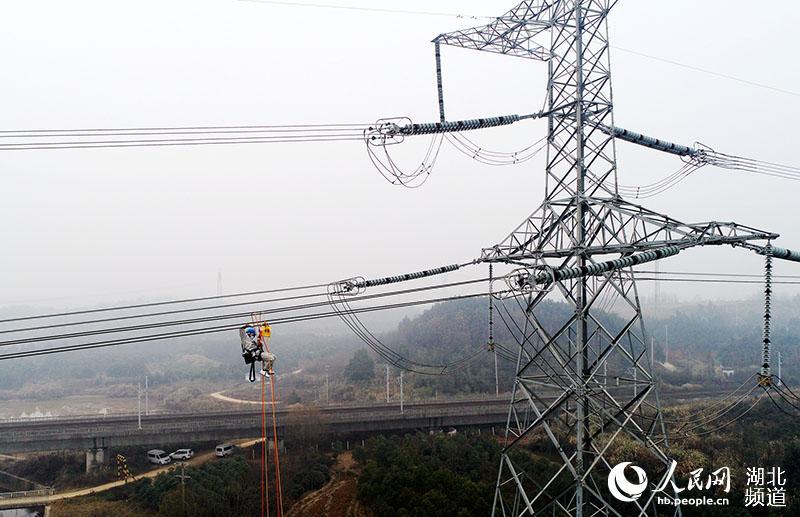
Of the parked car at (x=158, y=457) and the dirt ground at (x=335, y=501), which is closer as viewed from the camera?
the dirt ground at (x=335, y=501)

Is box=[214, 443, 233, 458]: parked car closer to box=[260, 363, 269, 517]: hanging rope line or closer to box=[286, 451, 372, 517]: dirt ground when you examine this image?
box=[286, 451, 372, 517]: dirt ground

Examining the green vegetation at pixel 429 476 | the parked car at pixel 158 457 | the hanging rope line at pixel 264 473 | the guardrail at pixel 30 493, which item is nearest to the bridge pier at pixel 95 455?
the parked car at pixel 158 457

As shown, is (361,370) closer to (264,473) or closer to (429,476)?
(264,473)

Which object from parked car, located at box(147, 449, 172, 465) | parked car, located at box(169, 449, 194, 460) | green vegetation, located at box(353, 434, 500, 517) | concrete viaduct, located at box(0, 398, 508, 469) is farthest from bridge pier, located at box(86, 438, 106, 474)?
green vegetation, located at box(353, 434, 500, 517)

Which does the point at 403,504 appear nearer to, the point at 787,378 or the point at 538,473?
the point at 538,473

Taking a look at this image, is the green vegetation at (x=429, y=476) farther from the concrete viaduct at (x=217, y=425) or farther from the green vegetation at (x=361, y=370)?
the green vegetation at (x=361, y=370)

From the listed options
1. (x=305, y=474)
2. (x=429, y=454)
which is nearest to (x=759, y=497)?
(x=429, y=454)

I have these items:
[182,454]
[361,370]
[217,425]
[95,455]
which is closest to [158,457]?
[182,454]
